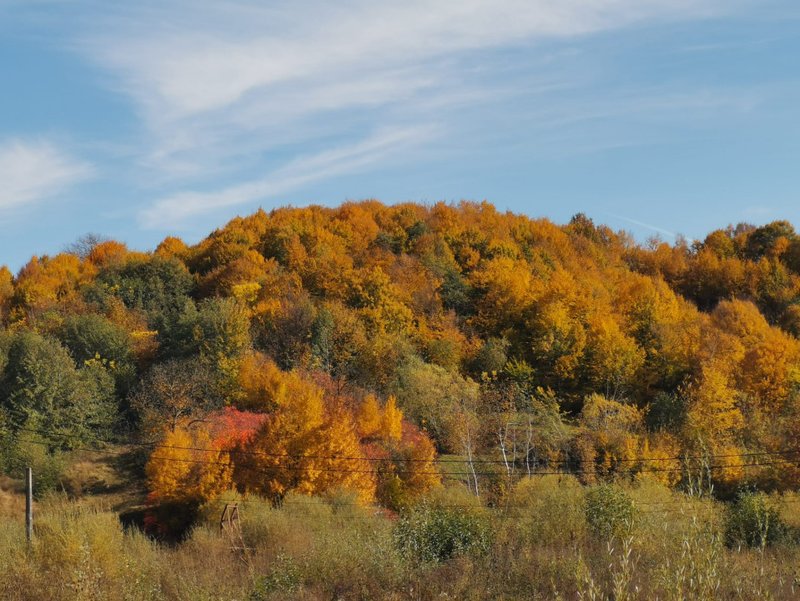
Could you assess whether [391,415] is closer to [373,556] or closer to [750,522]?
[750,522]

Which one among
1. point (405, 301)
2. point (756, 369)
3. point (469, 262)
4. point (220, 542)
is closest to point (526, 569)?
point (220, 542)

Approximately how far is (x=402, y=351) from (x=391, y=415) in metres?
12.3

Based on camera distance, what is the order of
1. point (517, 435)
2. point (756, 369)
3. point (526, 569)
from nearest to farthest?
point (526, 569) < point (517, 435) < point (756, 369)

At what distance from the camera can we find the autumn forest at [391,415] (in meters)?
18.8

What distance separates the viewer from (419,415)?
168 ft

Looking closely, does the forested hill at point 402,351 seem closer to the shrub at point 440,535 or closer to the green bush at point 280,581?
the shrub at point 440,535

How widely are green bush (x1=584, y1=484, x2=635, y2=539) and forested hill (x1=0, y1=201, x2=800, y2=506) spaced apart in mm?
6055

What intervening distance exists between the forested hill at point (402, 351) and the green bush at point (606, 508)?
6055 mm

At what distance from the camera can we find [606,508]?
79.5ft

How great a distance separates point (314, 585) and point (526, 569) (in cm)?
471

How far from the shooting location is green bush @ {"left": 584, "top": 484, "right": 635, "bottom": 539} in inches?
907

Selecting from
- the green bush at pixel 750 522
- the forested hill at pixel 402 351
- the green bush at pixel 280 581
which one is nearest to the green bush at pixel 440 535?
the green bush at pixel 280 581

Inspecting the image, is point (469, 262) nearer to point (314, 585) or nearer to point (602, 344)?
point (602, 344)

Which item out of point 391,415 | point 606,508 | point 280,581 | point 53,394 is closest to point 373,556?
point 280,581
